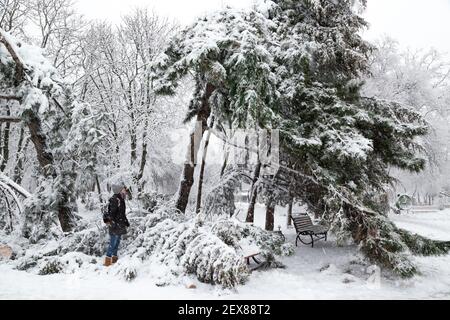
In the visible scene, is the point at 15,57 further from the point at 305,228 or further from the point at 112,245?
the point at 305,228

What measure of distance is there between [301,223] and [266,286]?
177 inches

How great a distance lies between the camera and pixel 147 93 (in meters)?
17.8

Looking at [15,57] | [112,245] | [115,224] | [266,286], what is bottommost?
[266,286]

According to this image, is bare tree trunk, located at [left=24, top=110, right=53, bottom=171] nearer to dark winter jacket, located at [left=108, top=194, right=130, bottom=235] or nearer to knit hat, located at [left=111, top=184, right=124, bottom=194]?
knit hat, located at [left=111, top=184, right=124, bottom=194]

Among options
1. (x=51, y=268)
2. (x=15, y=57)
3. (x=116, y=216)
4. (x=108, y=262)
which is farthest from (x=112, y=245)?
(x=15, y=57)

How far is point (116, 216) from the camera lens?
698 centimetres

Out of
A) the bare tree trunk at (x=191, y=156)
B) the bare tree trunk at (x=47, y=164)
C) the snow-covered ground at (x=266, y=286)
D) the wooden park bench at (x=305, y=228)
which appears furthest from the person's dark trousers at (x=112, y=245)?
the wooden park bench at (x=305, y=228)

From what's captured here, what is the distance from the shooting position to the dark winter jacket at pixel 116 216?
690 centimetres

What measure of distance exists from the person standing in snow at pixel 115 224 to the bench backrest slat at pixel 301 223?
543 centimetres

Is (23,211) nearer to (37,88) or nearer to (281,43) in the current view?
(37,88)

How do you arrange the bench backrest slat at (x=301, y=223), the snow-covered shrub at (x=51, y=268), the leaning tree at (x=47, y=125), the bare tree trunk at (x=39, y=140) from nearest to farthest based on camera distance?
the snow-covered shrub at (x=51, y=268) → the leaning tree at (x=47, y=125) → the bare tree trunk at (x=39, y=140) → the bench backrest slat at (x=301, y=223)

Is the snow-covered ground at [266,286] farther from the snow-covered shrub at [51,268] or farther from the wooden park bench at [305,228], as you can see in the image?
the wooden park bench at [305,228]

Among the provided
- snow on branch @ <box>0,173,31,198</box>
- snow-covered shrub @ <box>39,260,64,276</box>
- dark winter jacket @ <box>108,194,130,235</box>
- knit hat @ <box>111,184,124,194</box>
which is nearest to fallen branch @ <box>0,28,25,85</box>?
snow on branch @ <box>0,173,31,198</box>
